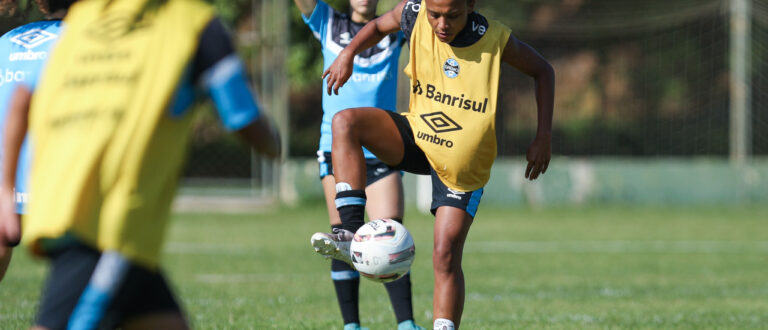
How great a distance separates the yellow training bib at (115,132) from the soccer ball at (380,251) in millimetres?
1826

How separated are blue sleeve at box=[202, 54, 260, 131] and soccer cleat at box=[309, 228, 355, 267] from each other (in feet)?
5.42

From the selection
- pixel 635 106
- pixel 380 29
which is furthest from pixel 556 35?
pixel 380 29

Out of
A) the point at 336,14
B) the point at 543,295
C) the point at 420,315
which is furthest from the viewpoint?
the point at 543,295

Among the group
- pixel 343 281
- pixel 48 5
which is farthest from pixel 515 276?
pixel 48 5

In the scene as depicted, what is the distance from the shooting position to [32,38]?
4.61 metres

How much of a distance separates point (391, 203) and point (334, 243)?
1.41 metres

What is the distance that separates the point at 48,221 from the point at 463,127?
2.50 m

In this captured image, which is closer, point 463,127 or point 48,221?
point 48,221

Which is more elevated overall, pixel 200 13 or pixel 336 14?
pixel 200 13

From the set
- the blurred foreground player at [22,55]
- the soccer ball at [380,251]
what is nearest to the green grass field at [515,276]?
the blurred foreground player at [22,55]

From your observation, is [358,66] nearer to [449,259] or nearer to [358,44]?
[358,44]

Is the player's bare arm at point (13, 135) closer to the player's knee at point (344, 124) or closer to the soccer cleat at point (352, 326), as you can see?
the player's knee at point (344, 124)

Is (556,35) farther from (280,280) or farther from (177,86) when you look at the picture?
(177,86)

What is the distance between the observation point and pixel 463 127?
190 inches
